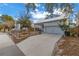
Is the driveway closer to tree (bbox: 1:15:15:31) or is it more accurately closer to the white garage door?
tree (bbox: 1:15:15:31)

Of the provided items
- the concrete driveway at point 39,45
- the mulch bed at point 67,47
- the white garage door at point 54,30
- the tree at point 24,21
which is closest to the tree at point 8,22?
the tree at point 24,21

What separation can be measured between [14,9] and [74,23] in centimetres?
64

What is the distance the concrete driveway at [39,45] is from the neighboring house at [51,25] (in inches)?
2.1

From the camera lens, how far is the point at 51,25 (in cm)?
199

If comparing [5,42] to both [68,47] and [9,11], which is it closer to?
[9,11]

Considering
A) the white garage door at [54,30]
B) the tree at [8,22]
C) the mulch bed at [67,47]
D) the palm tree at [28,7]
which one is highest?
the palm tree at [28,7]

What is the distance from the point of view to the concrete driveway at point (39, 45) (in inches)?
77.0

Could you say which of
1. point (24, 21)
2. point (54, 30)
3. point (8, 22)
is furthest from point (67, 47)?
point (8, 22)

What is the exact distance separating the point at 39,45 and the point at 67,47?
0.29 m

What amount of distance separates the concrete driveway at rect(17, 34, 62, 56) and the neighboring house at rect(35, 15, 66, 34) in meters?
0.05

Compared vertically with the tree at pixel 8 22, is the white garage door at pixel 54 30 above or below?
below

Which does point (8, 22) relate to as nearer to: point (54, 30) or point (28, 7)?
point (28, 7)

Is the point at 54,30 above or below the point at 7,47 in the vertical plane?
above

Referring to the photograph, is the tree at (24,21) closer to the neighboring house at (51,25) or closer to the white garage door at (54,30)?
the neighboring house at (51,25)
